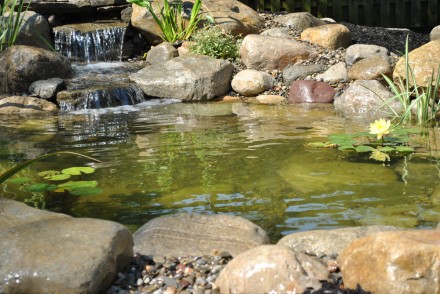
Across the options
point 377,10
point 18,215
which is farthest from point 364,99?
point 377,10

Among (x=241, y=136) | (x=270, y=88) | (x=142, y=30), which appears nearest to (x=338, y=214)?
(x=241, y=136)

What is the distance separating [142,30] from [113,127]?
211 inches

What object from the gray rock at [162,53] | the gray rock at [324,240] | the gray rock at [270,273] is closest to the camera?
the gray rock at [270,273]

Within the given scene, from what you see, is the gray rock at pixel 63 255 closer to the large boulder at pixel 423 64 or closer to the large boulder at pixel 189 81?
the large boulder at pixel 423 64

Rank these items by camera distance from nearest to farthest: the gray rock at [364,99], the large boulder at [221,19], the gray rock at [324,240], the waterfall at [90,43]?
the gray rock at [324,240]
the gray rock at [364,99]
the large boulder at [221,19]
the waterfall at [90,43]

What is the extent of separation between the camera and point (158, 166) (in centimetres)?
622

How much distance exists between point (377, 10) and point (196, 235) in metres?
13.2

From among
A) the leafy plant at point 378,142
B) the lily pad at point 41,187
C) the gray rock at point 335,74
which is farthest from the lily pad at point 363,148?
the gray rock at point 335,74

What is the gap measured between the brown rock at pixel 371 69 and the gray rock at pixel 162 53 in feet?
11.0

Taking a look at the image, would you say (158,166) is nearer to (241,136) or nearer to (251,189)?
(251,189)

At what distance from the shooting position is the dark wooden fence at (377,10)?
15.9 metres

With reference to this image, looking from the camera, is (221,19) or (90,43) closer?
(221,19)

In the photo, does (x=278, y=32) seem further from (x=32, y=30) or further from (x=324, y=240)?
(x=324, y=240)

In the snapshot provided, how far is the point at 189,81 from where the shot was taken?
10.8m
